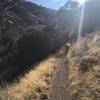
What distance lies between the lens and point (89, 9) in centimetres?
4806

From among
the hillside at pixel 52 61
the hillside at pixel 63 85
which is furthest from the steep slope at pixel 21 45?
the hillside at pixel 63 85

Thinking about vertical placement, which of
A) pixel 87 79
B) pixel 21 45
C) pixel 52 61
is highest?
pixel 87 79

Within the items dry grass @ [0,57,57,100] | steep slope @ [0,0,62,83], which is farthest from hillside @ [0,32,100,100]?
steep slope @ [0,0,62,83]

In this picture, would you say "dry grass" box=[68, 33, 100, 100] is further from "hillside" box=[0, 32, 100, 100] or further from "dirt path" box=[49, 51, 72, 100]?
"dirt path" box=[49, 51, 72, 100]

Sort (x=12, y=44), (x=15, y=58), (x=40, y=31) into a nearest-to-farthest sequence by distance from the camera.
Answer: (x=15, y=58), (x=12, y=44), (x=40, y=31)

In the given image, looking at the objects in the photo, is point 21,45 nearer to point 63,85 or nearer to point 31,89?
point 63,85

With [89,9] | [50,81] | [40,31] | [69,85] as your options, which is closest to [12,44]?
[40,31]

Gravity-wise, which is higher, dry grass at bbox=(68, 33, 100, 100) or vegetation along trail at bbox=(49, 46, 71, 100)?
dry grass at bbox=(68, 33, 100, 100)

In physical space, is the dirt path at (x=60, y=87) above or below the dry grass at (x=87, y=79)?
below

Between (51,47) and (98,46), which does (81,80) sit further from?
(51,47)

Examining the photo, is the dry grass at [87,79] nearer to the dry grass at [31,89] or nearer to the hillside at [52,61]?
the hillside at [52,61]

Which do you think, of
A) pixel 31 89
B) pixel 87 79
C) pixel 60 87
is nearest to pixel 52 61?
pixel 60 87

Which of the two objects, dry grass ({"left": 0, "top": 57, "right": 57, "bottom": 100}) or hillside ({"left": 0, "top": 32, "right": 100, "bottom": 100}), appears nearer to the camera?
dry grass ({"left": 0, "top": 57, "right": 57, "bottom": 100})

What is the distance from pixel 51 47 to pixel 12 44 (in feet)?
19.0
